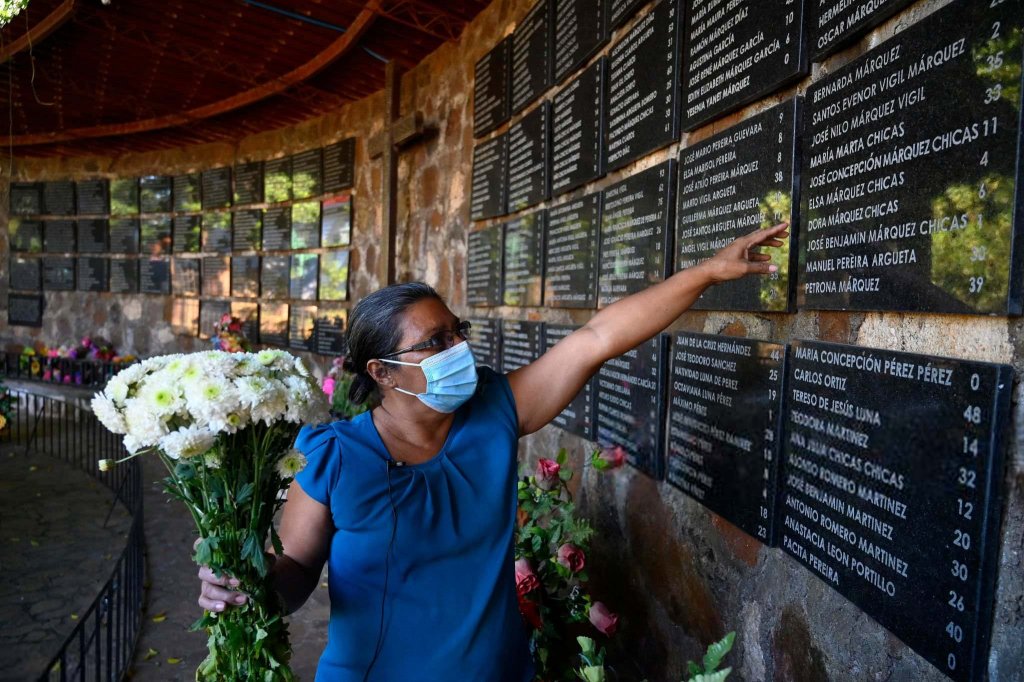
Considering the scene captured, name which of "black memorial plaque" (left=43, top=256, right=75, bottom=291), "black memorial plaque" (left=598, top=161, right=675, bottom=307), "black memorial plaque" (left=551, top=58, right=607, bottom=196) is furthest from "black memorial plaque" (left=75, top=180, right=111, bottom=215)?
"black memorial plaque" (left=598, top=161, right=675, bottom=307)

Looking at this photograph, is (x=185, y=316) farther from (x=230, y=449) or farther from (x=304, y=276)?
(x=230, y=449)

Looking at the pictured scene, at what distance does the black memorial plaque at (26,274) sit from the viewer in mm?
10383

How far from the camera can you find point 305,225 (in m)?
7.59

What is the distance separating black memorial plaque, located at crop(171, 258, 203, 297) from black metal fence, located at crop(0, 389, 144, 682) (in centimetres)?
185

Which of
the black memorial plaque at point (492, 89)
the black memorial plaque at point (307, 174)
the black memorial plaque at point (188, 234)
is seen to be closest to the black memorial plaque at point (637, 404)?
the black memorial plaque at point (492, 89)

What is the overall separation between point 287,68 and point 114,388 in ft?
19.6

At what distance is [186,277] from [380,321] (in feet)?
27.6

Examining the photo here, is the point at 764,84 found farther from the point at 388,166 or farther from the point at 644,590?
the point at 388,166

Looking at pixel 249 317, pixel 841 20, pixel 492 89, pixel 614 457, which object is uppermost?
pixel 492 89

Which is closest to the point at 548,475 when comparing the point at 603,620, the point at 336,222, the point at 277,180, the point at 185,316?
the point at 603,620

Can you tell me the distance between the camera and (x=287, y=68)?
659 centimetres

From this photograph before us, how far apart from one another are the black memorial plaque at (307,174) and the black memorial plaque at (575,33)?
4429mm

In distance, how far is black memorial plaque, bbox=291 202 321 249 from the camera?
7445mm

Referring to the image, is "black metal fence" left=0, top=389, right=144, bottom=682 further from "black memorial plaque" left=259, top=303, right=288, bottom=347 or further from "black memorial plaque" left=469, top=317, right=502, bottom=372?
"black memorial plaque" left=469, top=317, right=502, bottom=372
